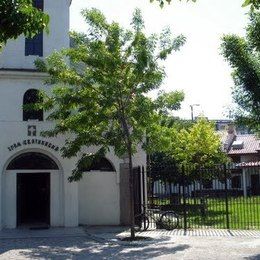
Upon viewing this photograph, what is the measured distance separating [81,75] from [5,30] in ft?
34.4

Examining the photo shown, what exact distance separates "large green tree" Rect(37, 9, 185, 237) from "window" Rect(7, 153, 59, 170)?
3.49 metres

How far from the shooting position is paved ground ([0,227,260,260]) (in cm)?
1335

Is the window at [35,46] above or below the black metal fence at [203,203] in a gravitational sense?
above

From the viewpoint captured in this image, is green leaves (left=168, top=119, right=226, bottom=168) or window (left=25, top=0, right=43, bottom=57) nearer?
window (left=25, top=0, right=43, bottom=57)

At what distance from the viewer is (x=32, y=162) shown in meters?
20.8

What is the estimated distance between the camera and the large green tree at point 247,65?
1445 centimetres

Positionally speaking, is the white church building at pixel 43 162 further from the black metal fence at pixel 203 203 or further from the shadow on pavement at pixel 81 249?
the shadow on pavement at pixel 81 249

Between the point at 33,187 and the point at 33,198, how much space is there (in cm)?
64

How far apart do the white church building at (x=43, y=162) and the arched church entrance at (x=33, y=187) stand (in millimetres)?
40

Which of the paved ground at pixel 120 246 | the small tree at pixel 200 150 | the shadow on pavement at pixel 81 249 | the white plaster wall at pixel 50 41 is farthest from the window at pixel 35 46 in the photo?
the small tree at pixel 200 150

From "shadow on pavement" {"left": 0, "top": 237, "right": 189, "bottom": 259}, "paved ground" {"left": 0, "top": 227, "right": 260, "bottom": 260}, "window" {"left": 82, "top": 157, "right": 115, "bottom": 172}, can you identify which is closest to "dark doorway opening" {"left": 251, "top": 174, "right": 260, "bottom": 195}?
"window" {"left": 82, "top": 157, "right": 115, "bottom": 172}

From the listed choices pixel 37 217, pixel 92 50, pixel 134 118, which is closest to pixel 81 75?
pixel 92 50

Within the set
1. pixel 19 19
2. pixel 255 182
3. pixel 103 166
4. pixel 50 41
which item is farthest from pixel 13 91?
pixel 255 182

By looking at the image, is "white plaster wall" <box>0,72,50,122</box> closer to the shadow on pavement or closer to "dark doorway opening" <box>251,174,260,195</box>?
the shadow on pavement
